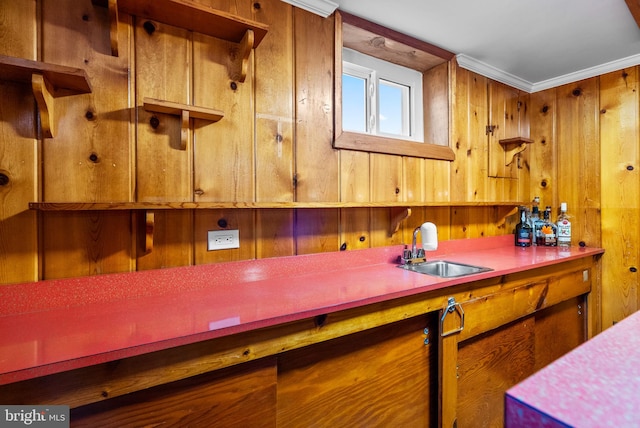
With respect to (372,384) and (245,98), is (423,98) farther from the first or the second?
(372,384)

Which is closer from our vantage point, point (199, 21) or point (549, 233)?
point (199, 21)

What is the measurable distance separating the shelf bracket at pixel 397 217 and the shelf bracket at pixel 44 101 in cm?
156

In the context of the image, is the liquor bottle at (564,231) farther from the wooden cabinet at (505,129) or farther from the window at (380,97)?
the window at (380,97)

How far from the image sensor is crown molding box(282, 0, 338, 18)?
152 centimetres

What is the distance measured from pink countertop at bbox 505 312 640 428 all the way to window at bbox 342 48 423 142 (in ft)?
5.34

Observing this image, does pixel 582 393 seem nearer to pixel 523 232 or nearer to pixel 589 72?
pixel 523 232

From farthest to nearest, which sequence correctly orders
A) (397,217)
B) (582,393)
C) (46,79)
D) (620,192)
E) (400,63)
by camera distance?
1. (620,192)
2. (400,63)
3. (397,217)
4. (46,79)
5. (582,393)

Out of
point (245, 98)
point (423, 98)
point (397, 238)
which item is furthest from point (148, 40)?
point (423, 98)

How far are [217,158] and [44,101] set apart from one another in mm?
570

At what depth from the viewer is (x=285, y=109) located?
1.51m

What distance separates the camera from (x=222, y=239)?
4.47 feet

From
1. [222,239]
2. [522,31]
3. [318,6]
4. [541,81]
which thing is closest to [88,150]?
[222,239]

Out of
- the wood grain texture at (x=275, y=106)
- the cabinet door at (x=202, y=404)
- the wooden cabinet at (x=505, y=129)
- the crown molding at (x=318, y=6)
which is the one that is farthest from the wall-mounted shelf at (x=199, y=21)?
the wooden cabinet at (x=505, y=129)

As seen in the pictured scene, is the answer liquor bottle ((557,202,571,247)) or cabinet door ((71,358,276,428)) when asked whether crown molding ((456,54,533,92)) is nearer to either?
liquor bottle ((557,202,571,247))
